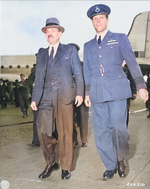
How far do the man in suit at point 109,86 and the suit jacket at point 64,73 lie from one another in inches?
4.8

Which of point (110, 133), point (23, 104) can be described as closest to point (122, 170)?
point (110, 133)

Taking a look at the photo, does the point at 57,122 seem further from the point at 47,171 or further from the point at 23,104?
the point at 23,104

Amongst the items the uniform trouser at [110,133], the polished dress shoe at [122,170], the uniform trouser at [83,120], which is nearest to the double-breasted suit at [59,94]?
the uniform trouser at [110,133]

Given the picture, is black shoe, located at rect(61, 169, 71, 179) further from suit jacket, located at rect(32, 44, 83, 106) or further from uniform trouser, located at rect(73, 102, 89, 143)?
uniform trouser, located at rect(73, 102, 89, 143)

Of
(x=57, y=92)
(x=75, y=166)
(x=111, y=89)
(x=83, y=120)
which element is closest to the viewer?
(x=111, y=89)

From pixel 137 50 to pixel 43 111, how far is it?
2402 mm

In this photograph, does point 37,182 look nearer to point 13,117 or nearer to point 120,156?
point 120,156

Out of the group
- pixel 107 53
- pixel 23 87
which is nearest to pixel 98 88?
pixel 107 53

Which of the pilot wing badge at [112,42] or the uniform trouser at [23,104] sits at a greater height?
the pilot wing badge at [112,42]

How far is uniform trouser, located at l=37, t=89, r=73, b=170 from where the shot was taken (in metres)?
2.40

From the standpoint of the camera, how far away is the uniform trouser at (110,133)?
7.54ft

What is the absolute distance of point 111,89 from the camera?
228 cm

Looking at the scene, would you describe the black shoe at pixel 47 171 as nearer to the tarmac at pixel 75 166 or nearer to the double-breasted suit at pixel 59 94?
the tarmac at pixel 75 166

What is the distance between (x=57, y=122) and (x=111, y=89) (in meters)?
0.56
